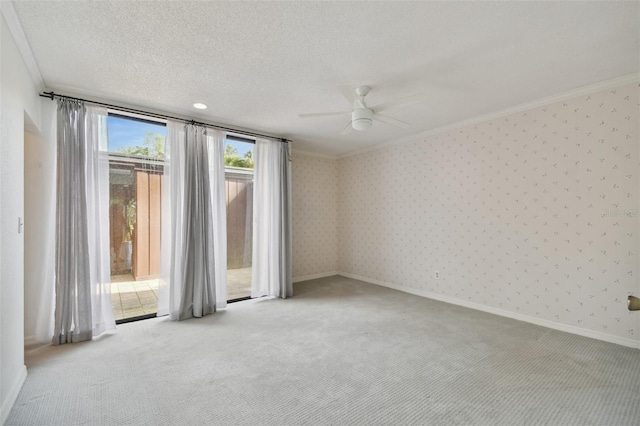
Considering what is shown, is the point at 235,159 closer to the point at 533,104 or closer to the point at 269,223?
the point at 269,223

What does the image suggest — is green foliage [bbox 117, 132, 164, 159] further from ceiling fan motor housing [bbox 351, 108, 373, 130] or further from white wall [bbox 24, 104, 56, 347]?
ceiling fan motor housing [bbox 351, 108, 373, 130]

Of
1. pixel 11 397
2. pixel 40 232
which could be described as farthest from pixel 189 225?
A: pixel 11 397

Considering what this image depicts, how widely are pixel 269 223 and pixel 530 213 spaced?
3437 mm

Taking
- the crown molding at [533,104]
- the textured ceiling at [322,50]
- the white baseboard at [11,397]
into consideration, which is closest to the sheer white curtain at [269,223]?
the textured ceiling at [322,50]

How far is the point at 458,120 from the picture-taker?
3.89 metres

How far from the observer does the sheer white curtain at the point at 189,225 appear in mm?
3535

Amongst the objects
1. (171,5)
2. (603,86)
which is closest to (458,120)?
(603,86)

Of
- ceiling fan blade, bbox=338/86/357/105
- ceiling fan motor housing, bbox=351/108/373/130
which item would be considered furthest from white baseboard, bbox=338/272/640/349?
ceiling fan blade, bbox=338/86/357/105

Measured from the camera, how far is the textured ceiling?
5.98 ft

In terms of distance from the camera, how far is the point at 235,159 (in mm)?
4359

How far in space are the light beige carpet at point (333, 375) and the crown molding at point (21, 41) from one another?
2.48 metres

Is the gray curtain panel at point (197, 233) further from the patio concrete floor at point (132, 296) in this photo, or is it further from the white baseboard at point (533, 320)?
the white baseboard at point (533, 320)

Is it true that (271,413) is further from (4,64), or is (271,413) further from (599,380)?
(4,64)

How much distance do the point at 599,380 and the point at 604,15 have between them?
2574 millimetres
